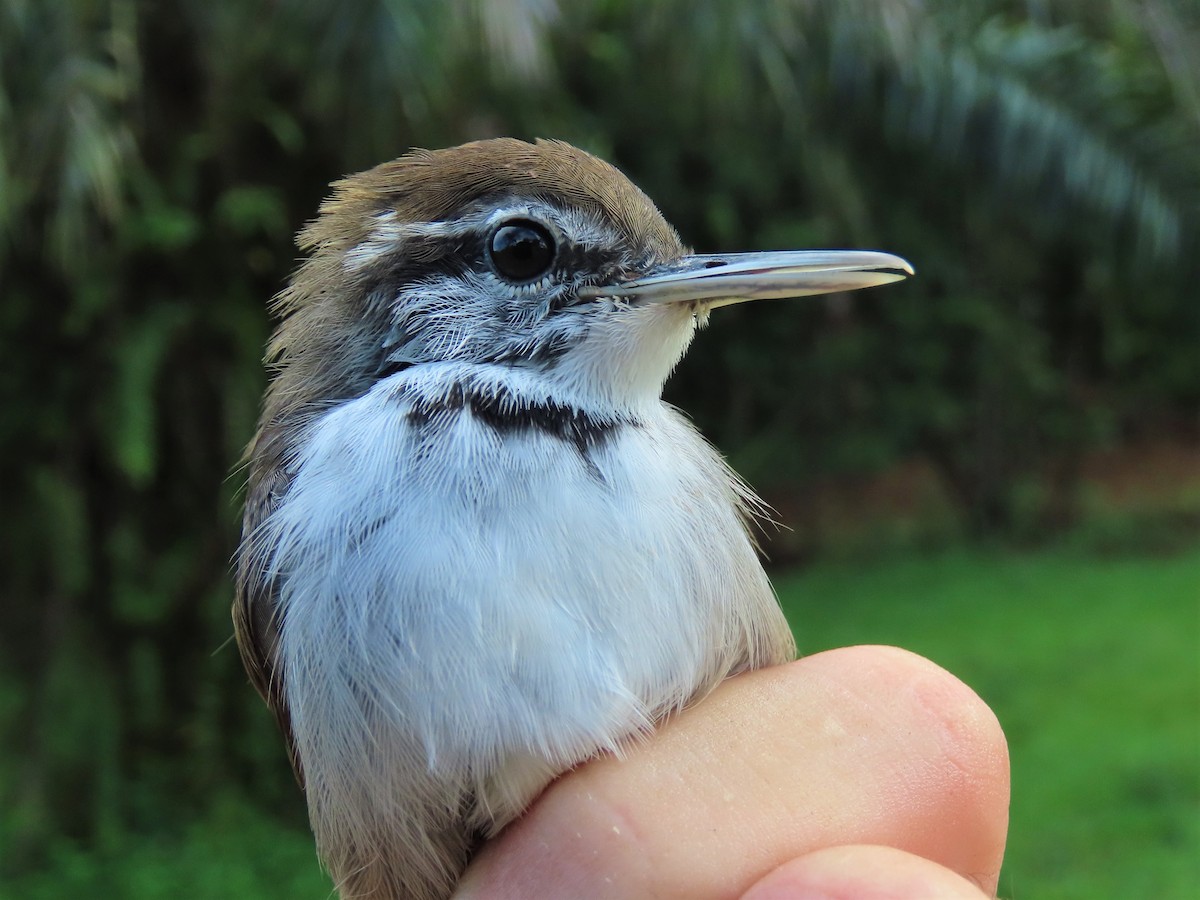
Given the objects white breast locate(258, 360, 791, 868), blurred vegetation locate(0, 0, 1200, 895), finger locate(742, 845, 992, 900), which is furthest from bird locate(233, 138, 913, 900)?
blurred vegetation locate(0, 0, 1200, 895)

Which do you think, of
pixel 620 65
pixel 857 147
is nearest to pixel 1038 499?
pixel 857 147

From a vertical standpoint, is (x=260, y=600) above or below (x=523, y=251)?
below

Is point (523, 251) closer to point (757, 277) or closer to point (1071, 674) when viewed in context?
point (757, 277)

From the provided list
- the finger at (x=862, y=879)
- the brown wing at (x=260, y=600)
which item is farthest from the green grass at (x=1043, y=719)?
the finger at (x=862, y=879)

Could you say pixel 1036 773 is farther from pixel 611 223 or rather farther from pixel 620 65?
pixel 611 223

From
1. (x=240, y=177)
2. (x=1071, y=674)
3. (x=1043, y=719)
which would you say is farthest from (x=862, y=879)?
(x=1071, y=674)

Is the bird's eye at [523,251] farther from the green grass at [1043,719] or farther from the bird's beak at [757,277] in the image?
the green grass at [1043,719]
